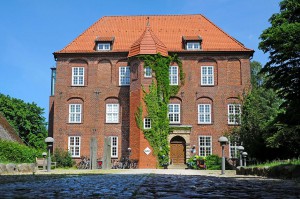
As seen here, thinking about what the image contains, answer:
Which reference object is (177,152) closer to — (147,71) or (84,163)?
(147,71)

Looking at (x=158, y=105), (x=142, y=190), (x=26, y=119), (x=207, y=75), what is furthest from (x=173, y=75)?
(x=142, y=190)

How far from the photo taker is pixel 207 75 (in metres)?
33.9

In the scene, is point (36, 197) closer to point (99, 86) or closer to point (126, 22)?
point (99, 86)

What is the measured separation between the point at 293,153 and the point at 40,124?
122 ft

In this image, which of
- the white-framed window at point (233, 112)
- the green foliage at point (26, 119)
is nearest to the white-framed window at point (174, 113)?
the white-framed window at point (233, 112)

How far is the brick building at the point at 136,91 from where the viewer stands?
3266 cm

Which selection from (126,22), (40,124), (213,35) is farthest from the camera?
(40,124)

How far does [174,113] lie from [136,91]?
158 inches

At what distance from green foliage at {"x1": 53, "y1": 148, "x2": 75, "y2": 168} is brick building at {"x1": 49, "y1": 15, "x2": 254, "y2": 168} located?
3.35 feet

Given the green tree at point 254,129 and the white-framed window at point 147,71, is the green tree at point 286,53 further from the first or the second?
the white-framed window at point 147,71

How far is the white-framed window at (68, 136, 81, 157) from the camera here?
33.4 meters

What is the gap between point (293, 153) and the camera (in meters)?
20.5

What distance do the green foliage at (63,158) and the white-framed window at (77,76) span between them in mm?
6312

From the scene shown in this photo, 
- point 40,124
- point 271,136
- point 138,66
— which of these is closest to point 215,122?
point 138,66
